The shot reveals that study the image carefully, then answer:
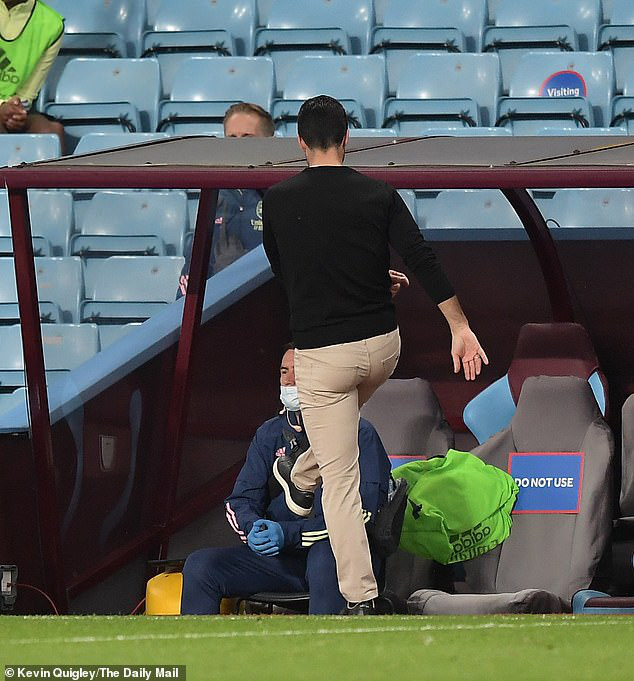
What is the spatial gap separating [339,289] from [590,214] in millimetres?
2724

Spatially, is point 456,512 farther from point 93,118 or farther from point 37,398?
point 93,118

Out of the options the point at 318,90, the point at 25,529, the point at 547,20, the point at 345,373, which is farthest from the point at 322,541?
the point at 547,20

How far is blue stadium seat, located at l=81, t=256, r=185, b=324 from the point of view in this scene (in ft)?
21.2

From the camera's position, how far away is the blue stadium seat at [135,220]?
7.11 metres

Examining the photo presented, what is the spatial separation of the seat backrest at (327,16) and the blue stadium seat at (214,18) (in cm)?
20

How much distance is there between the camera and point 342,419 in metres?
4.48

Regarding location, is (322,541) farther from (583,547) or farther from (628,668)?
(628,668)

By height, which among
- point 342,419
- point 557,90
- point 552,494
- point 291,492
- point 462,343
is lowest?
point 552,494

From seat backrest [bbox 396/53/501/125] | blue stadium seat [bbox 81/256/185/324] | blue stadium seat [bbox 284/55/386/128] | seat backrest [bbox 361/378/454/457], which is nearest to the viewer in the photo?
seat backrest [bbox 361/378/454/457]

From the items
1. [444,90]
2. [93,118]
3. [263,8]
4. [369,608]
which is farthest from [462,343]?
[263,8]

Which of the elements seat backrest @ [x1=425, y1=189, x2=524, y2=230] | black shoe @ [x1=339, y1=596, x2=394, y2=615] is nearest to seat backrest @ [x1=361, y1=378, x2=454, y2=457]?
seat backrest @ [x1=425, y1=189, x2=524, y2=230]

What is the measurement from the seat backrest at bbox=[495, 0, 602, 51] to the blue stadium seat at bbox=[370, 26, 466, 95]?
1.12 ft

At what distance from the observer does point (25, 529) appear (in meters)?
5.73

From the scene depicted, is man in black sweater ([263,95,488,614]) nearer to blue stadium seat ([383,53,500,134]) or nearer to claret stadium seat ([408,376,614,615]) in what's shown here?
claret stadium seat ([408,376,614,615])
